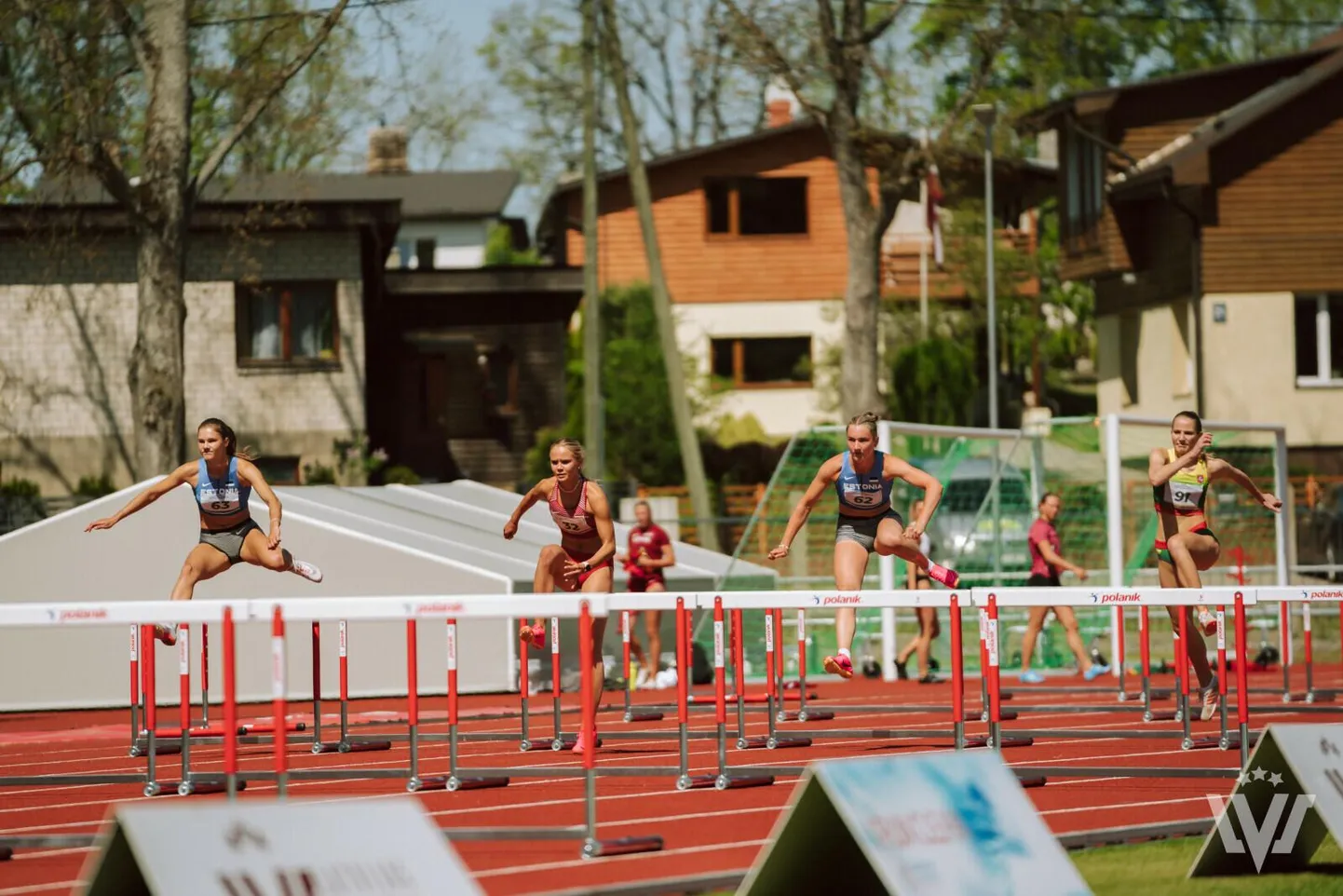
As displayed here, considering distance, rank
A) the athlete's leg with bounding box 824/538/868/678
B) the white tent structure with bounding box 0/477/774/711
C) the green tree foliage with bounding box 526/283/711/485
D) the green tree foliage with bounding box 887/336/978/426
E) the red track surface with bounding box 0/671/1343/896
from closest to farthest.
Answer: the red track surface with bounding box 0/671/1343/896 → the athlete's leg with bounding box 824/538/868/678 → the white tent structure with bounding box 0/477/774/711 → the green tree foliage with bounding box 526/283/711/485 → the green tree foliage with bounding box 887/336/978/426

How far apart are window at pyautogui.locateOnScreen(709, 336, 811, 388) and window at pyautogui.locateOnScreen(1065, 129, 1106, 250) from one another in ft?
25.4

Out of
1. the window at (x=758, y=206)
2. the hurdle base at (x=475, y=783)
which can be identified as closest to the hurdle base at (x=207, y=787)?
the hurdle base at (x=475, y=783)

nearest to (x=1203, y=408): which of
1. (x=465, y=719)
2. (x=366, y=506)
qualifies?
(x=366, y=506)

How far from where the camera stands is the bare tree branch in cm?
2755

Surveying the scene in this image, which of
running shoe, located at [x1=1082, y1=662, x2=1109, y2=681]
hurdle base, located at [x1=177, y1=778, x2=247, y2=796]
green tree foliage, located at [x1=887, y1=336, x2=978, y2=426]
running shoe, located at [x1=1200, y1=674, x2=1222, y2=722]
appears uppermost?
green tree foliage, located at [x1=887, y1=336, x2=978, y2=426]

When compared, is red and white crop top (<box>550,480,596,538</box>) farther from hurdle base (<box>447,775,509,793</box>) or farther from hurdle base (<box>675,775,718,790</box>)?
hurdle base (<box>675,775,718,790</box>)

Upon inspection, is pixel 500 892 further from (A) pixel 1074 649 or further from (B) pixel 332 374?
(B) pixel 332 374

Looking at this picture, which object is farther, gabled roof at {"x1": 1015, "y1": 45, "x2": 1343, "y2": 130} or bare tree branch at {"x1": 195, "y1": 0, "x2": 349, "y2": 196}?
gabled roof at {"x1": 1015, "y1": 45, "x2": 1343, "y2": 130}

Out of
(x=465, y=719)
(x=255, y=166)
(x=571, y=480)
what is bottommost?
(x=465, y=719)

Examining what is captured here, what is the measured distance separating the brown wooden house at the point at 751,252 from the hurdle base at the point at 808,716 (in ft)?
115

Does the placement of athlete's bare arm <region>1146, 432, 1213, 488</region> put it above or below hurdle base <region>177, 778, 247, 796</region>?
above

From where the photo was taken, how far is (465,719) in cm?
1789

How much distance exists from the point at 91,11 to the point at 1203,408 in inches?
954

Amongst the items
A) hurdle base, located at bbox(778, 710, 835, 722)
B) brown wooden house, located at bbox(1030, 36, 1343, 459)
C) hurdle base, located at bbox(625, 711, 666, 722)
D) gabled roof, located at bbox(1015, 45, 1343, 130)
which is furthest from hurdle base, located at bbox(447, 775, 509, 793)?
gabled roof, located at bbox(1015, 45, 1343, 130)
